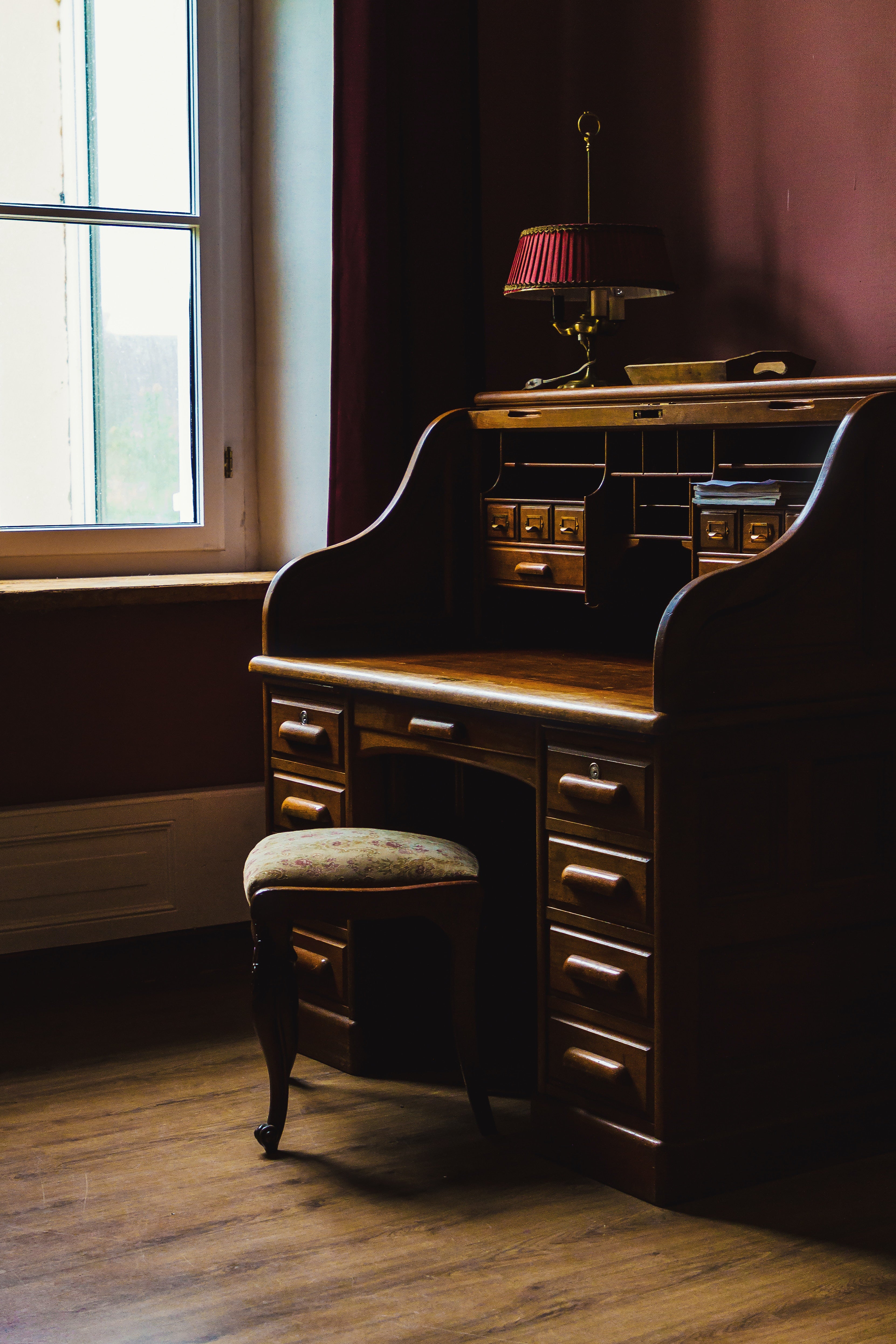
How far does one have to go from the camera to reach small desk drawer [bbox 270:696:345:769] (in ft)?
9.00

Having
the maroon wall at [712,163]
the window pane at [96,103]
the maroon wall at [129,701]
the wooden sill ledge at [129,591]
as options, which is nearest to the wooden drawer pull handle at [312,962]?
the maroon wall at [129,701]

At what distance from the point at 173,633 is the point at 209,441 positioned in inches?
20.5

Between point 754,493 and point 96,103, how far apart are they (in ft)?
6.64

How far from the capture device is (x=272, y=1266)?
2061 mm

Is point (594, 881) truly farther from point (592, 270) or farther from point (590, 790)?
point (592, 270)

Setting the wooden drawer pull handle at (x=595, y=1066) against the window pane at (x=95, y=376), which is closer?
the wooden drawer pull handle at (x=595, y=1066)

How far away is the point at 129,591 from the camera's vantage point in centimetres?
339

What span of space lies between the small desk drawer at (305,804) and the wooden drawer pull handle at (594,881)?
576 mm

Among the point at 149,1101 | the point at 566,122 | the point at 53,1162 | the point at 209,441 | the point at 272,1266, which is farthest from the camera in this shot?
the point at 209,441

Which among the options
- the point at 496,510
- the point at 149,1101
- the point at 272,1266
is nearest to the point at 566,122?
the point at 496,510

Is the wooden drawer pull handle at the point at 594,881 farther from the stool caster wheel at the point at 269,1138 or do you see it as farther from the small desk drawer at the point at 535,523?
the small desk drawer at the point at 535,523

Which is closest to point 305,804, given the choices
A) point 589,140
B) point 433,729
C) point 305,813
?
point 305,813

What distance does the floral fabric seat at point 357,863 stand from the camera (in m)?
2.36

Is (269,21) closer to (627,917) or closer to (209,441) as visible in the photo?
(209,441)
